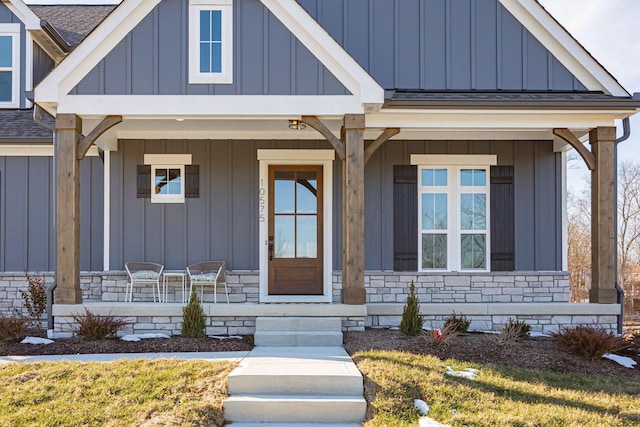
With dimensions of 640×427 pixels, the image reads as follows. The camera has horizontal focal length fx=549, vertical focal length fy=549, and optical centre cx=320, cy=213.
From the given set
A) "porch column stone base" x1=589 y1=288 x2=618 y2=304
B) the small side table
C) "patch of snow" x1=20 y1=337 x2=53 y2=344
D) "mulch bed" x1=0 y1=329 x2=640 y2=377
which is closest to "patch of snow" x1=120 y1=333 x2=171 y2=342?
"mulch bed" x1=0 y1=329 x2=640 y2=377

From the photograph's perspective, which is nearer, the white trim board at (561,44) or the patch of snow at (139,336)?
the patch of snow at (139,336)

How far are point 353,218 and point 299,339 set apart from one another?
5.58 ft

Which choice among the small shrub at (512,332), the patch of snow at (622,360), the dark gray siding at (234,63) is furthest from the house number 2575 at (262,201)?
the patch of snow at (622,360)

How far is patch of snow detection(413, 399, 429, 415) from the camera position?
4.69 meters

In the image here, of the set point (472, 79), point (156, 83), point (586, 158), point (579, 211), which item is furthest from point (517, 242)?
point (579, 211)

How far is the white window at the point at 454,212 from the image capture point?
920cm

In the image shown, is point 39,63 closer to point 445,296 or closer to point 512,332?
point 445,296

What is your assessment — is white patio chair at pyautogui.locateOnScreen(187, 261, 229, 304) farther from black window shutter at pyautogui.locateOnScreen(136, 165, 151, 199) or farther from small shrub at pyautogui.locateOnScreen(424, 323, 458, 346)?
small shrub at pyautogui.locateOnScreen(424, 323, 458, 346)

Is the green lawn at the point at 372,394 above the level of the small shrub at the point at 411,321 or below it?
below

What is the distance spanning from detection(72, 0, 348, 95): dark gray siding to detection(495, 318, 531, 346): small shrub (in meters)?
3.75

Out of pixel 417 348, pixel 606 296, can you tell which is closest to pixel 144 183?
pixel 417 348

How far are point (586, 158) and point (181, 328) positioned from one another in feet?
20.1

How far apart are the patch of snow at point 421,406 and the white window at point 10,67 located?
873cm

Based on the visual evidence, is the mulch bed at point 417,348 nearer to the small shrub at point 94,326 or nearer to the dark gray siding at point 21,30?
the small shrub at point 94,326
